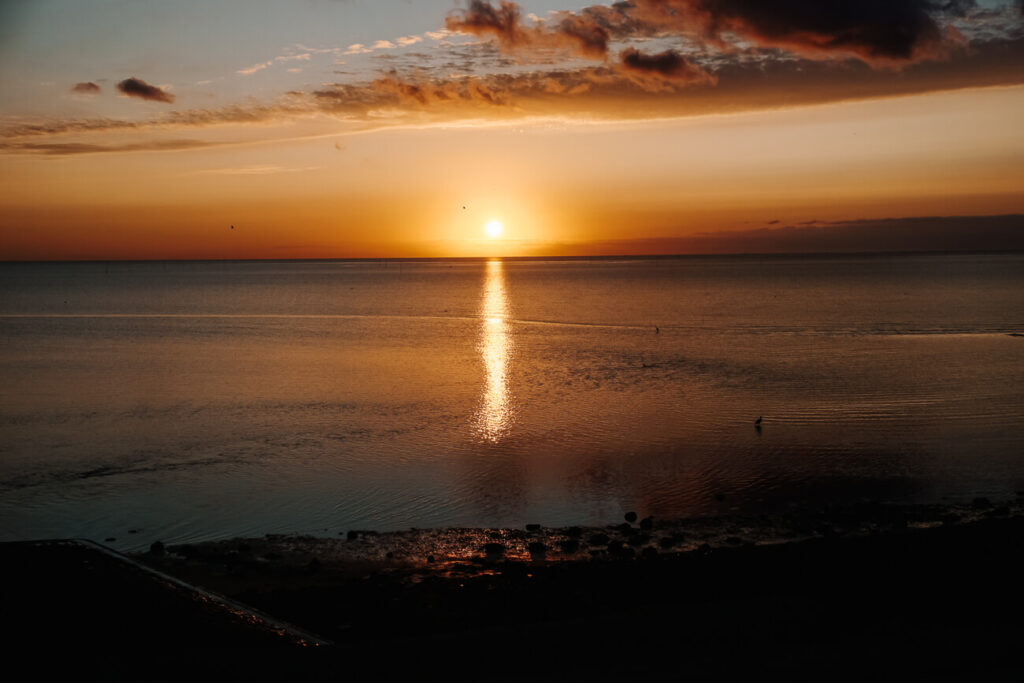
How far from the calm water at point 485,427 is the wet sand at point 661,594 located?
1.69m

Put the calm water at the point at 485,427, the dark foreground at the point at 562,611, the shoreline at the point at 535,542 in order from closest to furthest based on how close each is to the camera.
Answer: the dark foreground at the point at 562,611, the shoreline at the point at 535,542, the calm water at the point at 485,427

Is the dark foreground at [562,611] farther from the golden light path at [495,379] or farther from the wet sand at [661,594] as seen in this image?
the golden light path at [495,379]

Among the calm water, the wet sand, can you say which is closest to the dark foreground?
the wet sand

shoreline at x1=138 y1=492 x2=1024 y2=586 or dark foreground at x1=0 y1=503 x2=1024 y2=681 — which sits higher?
dark foreground at x1=0 y1=503 x2=1024 y2=681

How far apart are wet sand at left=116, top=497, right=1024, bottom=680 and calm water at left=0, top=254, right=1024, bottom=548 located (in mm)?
1686

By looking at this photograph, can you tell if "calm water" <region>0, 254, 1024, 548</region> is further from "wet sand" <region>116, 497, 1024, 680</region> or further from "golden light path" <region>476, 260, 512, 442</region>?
"wet sand" <region>116, 497, 1024, 680</region>

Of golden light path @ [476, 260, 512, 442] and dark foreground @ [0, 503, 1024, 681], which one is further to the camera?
golden light path @ [476, 260, 512, 442]

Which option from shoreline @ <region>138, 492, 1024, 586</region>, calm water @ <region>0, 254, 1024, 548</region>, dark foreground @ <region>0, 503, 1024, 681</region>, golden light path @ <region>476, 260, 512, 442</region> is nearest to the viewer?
dark foreground @ <region>0, 503, 1024, 681</region>

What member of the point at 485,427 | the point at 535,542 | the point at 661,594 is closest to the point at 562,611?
the point at 661,594

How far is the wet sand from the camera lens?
308 inches

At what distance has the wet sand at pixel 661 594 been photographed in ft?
25.7

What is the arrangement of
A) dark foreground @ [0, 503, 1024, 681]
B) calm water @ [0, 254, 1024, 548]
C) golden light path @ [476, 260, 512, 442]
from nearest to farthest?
dark foreground @ [0, 503, 1024, 681] → calm water @ [0, 254, 1024, 548] → golden light path @ [476, 260, 512, 442]

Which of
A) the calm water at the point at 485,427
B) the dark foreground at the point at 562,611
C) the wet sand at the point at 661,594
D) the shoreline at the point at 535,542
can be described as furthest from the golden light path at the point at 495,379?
the dark foreground at the point at 562,611

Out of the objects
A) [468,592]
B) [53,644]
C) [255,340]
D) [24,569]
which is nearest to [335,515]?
[468,592]
